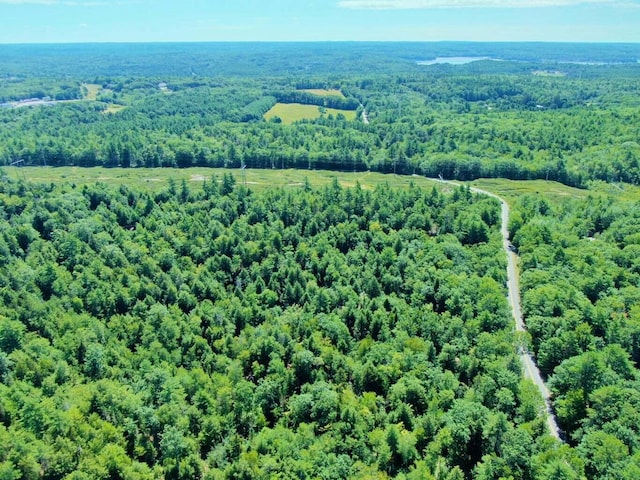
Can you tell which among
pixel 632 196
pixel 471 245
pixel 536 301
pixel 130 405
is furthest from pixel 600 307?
pixel 632 196

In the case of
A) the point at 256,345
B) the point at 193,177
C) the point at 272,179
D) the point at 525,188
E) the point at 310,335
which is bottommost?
the point at 256,345

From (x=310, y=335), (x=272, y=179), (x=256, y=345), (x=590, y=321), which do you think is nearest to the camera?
(x=256, y=345)

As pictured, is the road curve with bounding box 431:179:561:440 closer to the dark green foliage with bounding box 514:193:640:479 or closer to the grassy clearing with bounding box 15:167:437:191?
the dark green foliage with bounding box 514:193:640:479

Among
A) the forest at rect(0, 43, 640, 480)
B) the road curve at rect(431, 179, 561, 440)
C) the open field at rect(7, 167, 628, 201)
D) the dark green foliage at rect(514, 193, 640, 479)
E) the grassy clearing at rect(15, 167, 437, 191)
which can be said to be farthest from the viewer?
the grassy clearing at rect(15, 167, 437, 191)

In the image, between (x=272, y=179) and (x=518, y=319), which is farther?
(x=272, y=179)

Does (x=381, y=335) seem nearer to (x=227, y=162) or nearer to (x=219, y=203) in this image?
(x=219, y=203)

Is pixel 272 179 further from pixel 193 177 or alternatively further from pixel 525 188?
pixel 525 188

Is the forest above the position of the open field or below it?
below

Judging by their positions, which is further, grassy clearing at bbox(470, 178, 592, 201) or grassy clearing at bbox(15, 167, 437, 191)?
grassy clearing at bbox(15, 167, 437, 191)

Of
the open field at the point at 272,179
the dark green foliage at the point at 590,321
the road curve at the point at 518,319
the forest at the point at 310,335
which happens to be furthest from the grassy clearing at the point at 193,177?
the dark green foliage at the point at 590,321

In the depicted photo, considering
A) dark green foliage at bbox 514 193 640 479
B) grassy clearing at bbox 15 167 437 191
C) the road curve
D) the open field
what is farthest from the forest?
grassy clearing at bbox 15 167 437 191

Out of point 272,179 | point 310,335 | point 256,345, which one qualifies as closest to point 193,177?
point 272,179

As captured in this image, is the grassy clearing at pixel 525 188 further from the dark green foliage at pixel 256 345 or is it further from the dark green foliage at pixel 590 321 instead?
the dark green foliage at pixel 256 345
